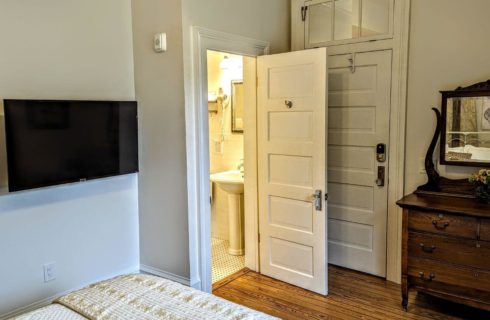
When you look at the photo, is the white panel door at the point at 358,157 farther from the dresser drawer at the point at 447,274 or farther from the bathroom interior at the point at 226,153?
the bathroom interior at the point at 226,153

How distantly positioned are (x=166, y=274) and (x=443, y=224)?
206 cm

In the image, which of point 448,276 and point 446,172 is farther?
point 446,172

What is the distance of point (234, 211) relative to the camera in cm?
420

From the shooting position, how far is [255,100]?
140 inches

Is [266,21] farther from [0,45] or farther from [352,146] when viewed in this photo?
[0,45]

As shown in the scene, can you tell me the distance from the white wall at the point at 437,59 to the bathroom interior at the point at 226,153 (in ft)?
5.35

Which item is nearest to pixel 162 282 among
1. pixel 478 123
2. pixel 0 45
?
pixel 0 45

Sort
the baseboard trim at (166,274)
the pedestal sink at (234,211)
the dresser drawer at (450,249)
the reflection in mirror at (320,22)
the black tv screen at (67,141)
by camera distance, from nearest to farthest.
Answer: the black tv screen at (67,141), the dresser drawer at (450,249), the baseboard trim at (166,274), the reflection in mirror at (320,22), the pedestal sink at (234,211)

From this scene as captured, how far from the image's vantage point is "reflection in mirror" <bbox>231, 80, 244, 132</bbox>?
438 cm

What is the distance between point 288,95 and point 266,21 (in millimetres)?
794

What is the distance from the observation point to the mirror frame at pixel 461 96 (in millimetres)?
2927

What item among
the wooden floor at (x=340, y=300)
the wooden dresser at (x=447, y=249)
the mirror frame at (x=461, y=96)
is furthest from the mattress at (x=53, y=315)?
the mirror frame at (x=461, y=96)

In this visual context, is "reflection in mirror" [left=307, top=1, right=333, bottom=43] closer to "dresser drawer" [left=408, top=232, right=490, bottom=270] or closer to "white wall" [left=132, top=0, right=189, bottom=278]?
"white wall" [left=132, top=0, right=189, bottom=278]

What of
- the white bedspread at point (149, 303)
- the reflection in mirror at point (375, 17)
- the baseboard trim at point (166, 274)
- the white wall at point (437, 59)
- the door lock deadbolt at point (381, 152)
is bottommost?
→ the baseboard trim at point (166, 274)
